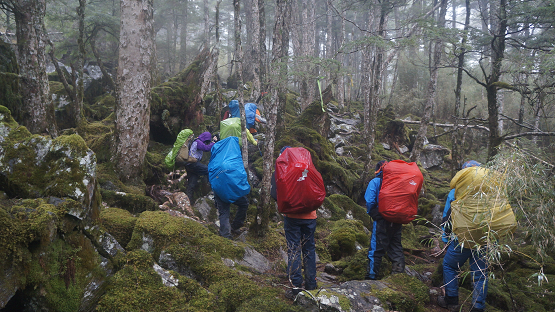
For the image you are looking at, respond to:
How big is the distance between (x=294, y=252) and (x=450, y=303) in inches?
103

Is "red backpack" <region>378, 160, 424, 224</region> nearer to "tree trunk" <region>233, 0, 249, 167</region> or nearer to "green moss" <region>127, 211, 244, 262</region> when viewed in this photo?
"green moss" <region>127, 211, 244, 262</region>

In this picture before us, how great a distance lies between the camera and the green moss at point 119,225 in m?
4.12

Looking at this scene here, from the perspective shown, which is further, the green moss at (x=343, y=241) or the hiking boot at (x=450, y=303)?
the green moss at (x=343, y=241)

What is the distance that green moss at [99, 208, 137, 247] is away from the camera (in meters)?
4.12

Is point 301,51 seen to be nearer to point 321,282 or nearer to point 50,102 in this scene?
point 50,102

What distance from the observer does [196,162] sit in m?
7.52

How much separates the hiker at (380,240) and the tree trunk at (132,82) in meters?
5.34

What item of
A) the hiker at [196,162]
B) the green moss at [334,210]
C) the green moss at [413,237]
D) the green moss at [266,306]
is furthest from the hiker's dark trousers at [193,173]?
the green moss at [413,237]

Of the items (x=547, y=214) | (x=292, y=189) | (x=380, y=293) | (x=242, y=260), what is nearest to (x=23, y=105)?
(x=242, y=260)

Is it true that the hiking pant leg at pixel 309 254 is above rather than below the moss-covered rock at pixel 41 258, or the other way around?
below

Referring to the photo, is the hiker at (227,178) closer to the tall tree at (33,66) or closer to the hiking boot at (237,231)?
the hiking boot at (237,231)

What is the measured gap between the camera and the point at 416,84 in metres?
25.1

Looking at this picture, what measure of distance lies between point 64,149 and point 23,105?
5.33 meters

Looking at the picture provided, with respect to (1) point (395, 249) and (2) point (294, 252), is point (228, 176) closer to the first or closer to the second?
(2) point (294, 252)
